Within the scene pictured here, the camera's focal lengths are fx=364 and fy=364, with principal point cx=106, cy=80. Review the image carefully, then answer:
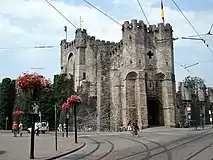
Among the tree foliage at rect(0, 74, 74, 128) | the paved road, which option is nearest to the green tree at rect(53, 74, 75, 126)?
the tree foliage at rect(0, 74, 74, 128)

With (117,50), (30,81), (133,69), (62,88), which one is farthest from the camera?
(62,88)

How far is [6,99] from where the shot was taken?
212ft

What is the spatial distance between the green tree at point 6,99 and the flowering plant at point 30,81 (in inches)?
2015

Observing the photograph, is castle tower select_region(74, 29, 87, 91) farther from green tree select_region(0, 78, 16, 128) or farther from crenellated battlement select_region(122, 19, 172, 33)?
crenellated battlement select_region(122, 19, 172, 33)

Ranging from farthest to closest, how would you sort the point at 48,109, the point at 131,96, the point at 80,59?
the point at 80,59 < the point at 48,109 < the point at 131,96

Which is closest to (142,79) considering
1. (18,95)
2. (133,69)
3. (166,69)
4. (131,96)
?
(133,69)

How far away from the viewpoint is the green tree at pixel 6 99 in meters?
63.8

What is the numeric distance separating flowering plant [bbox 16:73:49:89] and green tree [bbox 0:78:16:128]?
5119cm

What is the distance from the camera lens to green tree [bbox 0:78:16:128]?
63750 millimetres

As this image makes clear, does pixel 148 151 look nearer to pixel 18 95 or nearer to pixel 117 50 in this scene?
pixel 117 50

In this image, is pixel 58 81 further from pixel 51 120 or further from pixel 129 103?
pixel 129 103

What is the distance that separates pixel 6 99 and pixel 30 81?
172 feet

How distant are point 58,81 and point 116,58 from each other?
13761 millimetres

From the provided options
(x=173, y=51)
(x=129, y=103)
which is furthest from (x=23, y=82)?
(x=173, y=51)
